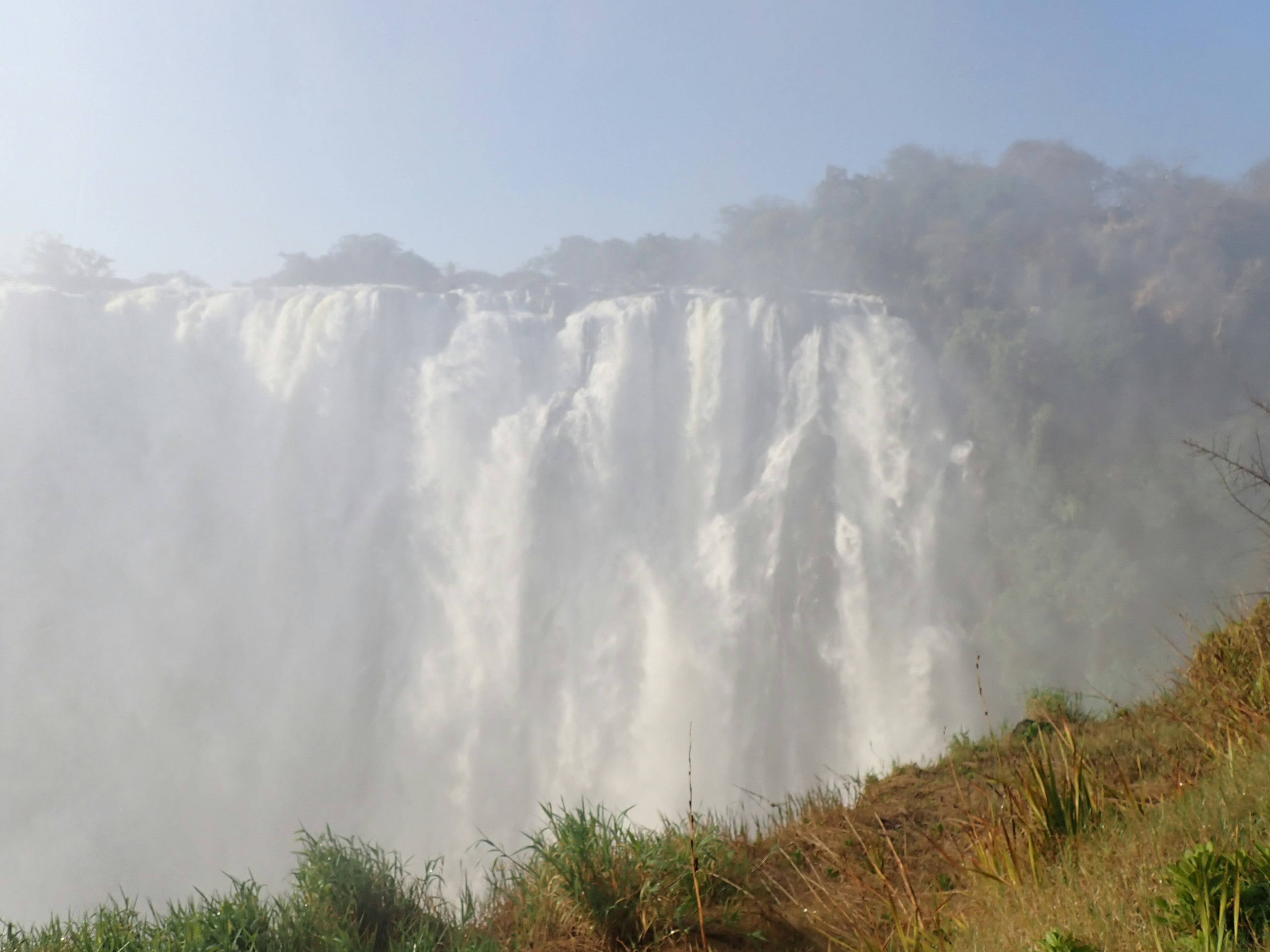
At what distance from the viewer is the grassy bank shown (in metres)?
2.28

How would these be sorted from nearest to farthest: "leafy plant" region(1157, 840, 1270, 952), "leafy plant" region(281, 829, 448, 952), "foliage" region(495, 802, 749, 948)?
1. "leafy plant" region(1157, 840, 1270, 952)
2. "foliage" region(495, 802, 749, 948)
3. "leafy plant" region(281, 829, 448, 952)

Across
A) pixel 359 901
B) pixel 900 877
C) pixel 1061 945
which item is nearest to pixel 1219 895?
pixel 1061 945

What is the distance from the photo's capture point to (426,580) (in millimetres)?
18344

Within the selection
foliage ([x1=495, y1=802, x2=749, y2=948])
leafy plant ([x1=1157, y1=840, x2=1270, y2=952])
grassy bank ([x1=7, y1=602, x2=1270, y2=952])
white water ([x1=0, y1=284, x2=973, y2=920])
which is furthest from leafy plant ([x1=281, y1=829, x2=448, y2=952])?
white water ([x1=0, y1=284, x2=973, y2=920])

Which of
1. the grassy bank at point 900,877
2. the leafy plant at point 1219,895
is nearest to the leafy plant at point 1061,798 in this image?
the grassy bank at point 900,877

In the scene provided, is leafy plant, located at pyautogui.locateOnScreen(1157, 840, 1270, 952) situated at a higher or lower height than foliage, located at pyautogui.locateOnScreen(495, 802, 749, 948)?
higher

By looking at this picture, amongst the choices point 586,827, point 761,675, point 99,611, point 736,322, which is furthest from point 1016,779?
point 99,611

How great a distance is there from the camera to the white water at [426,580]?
53.0 ft

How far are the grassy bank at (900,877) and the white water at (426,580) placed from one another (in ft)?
36.4

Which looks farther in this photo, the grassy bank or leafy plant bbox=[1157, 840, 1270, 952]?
the grassy bank

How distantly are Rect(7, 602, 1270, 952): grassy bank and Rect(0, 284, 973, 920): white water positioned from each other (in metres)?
11.1

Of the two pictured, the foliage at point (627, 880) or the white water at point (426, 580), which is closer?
the foliage at point (627, 880)

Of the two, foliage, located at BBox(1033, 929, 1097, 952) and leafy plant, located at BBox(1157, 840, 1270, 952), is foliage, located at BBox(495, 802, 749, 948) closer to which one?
foliage, located at BBox(1033, 929, 1097, 952)

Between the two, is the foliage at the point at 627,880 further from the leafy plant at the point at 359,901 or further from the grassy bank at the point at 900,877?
the leafy plant at the point at 359,901
